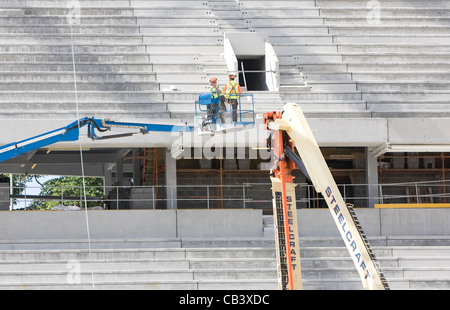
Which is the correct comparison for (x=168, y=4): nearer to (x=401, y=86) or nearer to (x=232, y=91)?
(x=401, y=86)

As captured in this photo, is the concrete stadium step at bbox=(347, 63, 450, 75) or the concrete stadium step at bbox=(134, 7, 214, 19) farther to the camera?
the concrete stadium step at bbox=(134, 7, 214, 19)

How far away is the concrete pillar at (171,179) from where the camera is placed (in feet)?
76.4

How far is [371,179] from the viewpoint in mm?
23984

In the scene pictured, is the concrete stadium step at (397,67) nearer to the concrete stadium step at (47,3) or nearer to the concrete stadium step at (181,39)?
the concrete stadium step at (181,39)

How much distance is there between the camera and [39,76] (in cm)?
2508

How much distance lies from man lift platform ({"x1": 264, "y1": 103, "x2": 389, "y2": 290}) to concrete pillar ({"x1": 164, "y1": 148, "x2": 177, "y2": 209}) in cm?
873

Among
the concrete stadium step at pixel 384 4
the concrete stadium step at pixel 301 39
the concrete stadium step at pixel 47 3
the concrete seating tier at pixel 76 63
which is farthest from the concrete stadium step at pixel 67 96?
the concrete stadium step at pixel 384 4

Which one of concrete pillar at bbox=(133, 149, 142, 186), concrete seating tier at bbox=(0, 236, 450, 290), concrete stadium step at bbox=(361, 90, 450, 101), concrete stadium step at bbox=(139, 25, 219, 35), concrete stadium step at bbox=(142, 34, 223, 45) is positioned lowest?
concrete seating tier at bbox=(0, 236, 450, 290)

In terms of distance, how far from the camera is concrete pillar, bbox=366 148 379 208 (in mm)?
23812

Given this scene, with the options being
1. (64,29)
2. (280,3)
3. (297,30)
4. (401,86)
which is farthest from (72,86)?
(401,86)

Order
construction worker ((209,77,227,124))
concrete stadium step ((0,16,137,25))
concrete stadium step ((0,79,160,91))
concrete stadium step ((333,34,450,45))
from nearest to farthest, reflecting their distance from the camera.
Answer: construction worker ((209,77,227,124)) < concrete stadium step ((0,79,160,91)) < concrete stadium step ((0,16,137,25)) < concrete stadium step ((333,34,450,45))

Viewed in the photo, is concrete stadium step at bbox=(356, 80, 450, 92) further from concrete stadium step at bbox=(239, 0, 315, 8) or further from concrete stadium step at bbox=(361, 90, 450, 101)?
concrete stadium step at bbox=(239, 0, 315, 8)

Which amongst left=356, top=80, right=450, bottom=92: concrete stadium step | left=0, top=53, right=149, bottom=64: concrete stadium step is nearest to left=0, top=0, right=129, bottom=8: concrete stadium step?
left=0, top=53, right=149, bottom=64: concrete stadium step
